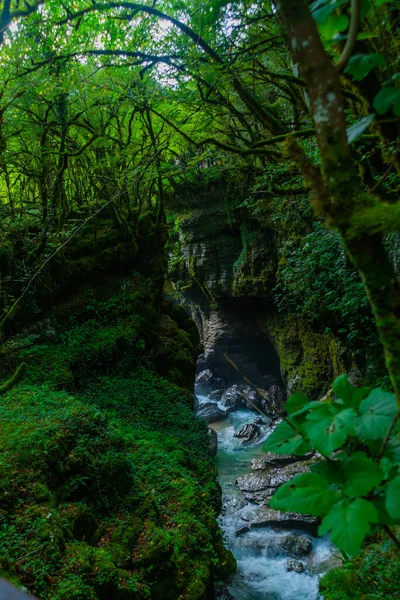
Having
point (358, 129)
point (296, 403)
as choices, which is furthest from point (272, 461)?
point (358, 129)

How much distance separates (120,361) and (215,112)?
6.44m

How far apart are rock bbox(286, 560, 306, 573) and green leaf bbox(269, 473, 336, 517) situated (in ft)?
26.9

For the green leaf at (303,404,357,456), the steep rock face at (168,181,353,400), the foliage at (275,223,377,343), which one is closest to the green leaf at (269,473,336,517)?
the green leaf at (303,404,357,456)

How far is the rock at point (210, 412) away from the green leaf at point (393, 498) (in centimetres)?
1642

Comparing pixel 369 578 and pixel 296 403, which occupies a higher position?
pixel 296 403

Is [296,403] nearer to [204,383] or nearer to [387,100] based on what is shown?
[387,100]

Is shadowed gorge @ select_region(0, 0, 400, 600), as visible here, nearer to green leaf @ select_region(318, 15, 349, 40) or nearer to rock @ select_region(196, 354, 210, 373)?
green leaf @ select_region(318, 15, 349, 40)

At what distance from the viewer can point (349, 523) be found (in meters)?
0.92

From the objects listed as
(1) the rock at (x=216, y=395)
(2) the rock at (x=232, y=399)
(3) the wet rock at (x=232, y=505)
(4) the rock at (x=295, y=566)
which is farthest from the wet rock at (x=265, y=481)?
(1) the rock at (x=216, y=395)

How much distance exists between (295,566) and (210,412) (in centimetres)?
988

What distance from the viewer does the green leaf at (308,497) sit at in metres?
0.98

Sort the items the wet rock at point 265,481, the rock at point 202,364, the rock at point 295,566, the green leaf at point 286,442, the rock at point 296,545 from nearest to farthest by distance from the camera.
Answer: the green leaf at point 286,442
the rock at point 295,566
the rock at point 296,545
the wet rock at point 265,481
the rock at point 202,364

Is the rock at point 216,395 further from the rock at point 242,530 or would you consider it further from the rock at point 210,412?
the rock at point 242,530

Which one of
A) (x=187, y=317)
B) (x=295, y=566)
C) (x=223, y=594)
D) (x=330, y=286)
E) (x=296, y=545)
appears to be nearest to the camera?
(x=223, y=594)
